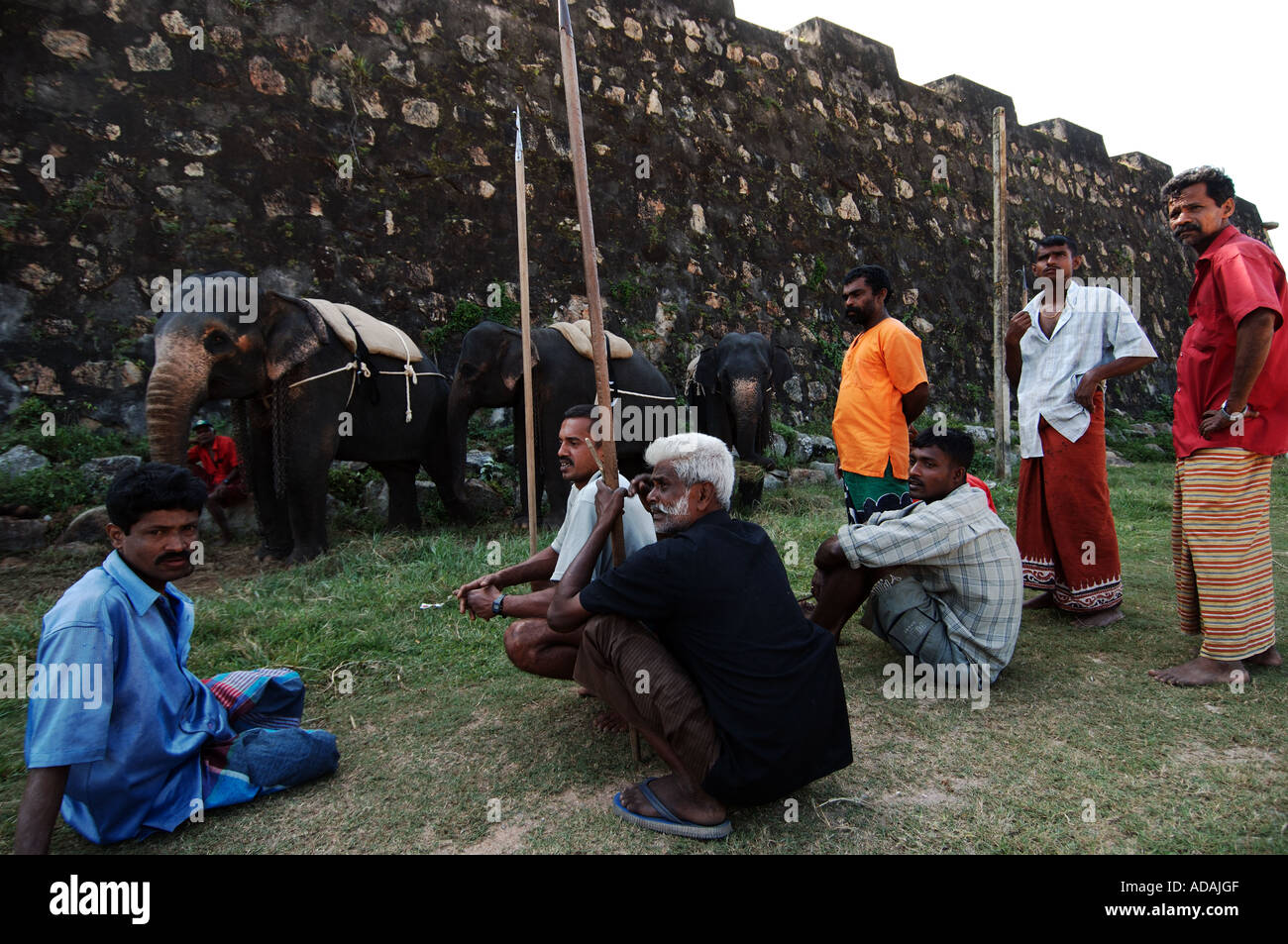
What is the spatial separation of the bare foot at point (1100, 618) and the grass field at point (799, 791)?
7 centimetres

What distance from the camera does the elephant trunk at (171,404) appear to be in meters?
4.92

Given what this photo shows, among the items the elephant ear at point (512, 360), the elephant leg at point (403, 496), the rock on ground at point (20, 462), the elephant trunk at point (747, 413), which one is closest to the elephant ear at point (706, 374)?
the elephant trunk at point (747, 413)

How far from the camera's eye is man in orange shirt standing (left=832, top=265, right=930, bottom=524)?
399cm

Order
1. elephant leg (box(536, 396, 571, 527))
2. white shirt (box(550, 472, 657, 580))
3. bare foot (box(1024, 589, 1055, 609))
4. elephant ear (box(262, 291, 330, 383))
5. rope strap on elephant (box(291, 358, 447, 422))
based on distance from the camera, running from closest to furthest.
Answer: white shirt (box(550, 472, 657, 580)), bare foot (box(1024, 589, 1055, 609)), elephant ear (box(262, 291, 330, 383)), rope strap on elephant (box(291, 358, 447, 422)), elephant leg (box(536, 396, 571, 527))

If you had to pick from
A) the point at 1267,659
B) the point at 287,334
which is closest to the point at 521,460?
the point at 287,334

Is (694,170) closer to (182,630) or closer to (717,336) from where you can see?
(717,336)

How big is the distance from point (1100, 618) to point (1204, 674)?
0.87 meters

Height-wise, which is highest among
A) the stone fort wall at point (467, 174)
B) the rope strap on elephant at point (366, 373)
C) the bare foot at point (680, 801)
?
the stone fort wall at point (467, 174)

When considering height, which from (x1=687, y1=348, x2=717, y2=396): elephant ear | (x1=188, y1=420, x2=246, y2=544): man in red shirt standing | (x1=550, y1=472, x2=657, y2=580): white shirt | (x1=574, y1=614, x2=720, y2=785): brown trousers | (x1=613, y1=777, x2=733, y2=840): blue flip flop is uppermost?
(x1=687, y1=348, x2=717, y2=396): elephant ear

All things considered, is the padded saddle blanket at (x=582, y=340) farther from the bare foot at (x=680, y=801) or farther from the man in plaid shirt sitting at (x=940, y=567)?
the bare foot at (x=680, y=801)

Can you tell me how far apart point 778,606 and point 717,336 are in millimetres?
8425

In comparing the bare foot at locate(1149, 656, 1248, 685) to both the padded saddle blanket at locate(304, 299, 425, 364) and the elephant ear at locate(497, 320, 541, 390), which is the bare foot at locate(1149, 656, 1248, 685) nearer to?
the elephant ear at locate(497, 320, 541, 390)

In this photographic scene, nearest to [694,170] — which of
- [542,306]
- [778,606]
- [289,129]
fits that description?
[542,306]

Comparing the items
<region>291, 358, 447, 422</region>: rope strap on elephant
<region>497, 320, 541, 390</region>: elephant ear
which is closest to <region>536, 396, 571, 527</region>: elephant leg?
Answer: <region>497, 320, 541, 390</region>: elephant ear
